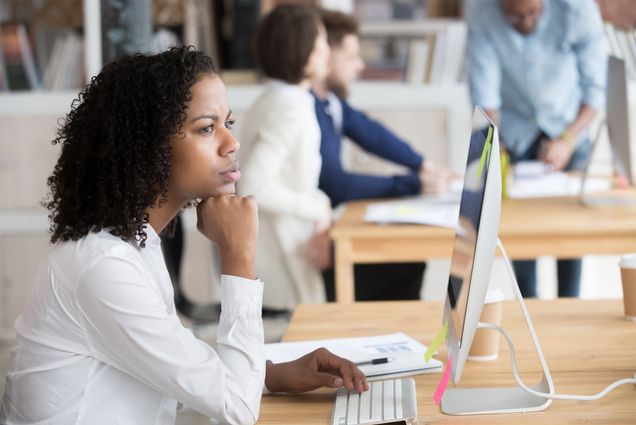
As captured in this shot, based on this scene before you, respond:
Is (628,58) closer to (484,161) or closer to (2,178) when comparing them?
(484,161)

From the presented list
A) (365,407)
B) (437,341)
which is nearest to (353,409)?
(365,407)

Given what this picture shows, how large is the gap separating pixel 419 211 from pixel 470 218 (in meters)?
1.41

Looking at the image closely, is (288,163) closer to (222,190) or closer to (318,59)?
(318,59)

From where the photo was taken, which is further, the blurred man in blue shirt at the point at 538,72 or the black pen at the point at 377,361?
the blurred man in blue shirt at the point at 538,72

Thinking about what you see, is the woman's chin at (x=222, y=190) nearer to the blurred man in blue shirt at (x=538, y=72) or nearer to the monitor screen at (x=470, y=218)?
the monitor screen at (x=470, y=218)

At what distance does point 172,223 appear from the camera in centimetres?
162

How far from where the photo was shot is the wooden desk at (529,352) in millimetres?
1294

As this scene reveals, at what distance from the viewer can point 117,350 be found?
1.26m

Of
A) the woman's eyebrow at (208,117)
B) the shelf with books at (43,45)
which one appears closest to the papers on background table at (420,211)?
the woman's eyebrow at (208,117)

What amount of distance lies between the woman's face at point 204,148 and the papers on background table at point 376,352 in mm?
335

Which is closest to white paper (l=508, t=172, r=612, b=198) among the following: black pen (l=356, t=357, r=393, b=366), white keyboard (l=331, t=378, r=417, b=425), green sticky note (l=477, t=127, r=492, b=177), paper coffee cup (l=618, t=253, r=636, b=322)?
paper coffee cup (l=618, t=253, r=636, b=322)

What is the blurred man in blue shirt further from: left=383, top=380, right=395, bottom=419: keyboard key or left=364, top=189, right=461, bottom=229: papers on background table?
left=383, top=380, right=395, bottom=419: keyboard key

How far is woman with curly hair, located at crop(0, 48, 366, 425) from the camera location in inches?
49.2

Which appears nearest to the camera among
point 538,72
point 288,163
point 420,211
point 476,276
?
point 476,276
